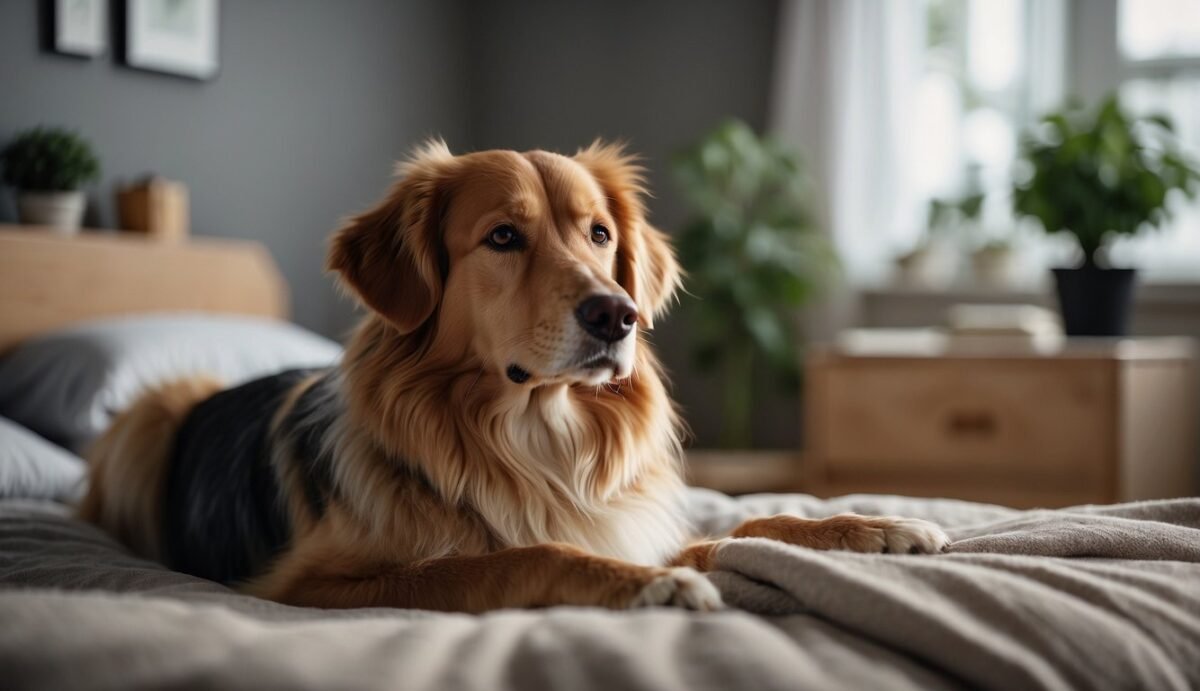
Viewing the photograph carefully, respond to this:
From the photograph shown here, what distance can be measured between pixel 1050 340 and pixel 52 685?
11.1 feet

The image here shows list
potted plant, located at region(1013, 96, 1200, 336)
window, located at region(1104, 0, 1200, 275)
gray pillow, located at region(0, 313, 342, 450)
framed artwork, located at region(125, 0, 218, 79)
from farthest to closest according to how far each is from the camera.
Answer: window, located at region(1104, 0, 1200, 275), potted plant, located at region(1013, 96, 1200, 336), framed artwork, located at region(125, 0, 218, 79), gray pillow, located at region(0, 313, 342, 450)

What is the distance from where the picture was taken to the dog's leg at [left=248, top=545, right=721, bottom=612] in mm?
1137

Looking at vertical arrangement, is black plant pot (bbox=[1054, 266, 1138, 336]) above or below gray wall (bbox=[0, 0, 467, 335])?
below

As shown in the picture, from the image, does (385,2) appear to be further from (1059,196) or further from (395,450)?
(395,450)

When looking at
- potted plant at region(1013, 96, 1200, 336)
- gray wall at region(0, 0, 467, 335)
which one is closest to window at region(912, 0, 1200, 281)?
potted plant at region(1013, 96, 1200, 336)

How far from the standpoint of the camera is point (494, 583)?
4.11 feet

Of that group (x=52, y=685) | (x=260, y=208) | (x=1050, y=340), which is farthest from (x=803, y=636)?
(x=260, y=208)

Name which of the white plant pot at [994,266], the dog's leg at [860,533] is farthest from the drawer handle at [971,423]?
the dog's leg at [860,533]

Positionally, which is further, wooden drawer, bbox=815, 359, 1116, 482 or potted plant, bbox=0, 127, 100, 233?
wooden drawer, bbox=815, 359, 1116, 482

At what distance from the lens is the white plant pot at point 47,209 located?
2.96m

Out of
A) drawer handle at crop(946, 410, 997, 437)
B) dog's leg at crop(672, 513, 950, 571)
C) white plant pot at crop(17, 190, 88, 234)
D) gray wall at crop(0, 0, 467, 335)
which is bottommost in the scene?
drawer handle at crop(946, 410, 997, 437)

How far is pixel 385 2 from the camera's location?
4574mm

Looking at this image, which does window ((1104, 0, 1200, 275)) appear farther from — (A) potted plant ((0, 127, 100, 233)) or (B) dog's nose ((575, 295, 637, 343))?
(A) potted plant ((0, 127, 100, 233))

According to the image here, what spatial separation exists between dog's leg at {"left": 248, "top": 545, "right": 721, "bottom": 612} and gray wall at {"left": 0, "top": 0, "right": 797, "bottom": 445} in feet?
7.37
